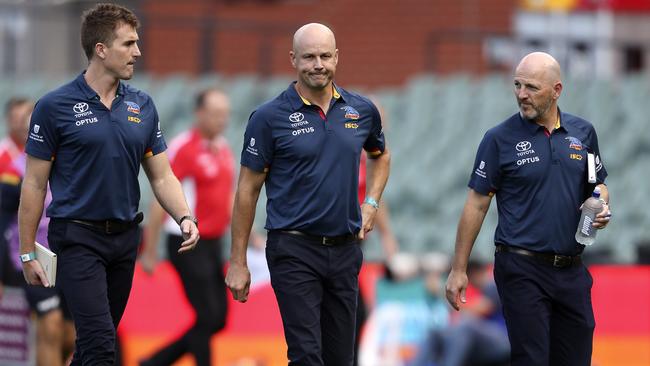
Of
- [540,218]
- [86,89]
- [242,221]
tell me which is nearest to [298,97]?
[242,221]

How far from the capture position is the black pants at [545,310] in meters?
7.80

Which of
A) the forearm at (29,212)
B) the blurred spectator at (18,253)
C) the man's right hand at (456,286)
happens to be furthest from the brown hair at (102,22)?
the blurred spectator at (18,253)

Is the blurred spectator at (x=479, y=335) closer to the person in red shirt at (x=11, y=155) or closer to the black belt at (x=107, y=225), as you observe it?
the person in red shirt at (x=11, y=155)

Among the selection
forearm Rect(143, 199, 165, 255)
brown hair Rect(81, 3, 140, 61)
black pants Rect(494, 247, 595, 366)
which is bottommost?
forearm Rect(143, 199, 165, 255)

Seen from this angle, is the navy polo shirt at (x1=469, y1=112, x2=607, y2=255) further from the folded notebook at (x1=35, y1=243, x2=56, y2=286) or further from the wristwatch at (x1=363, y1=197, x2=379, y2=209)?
the folded notebook at (x1=35, y1=243, x2=56, y2=286)

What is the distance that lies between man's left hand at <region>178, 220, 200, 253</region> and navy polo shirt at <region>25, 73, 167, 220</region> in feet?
1.10

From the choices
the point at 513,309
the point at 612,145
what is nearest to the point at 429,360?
the point at 513,309

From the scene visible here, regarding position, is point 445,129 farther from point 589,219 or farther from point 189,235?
point 189,235

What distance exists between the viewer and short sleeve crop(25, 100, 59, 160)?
7.70 meters

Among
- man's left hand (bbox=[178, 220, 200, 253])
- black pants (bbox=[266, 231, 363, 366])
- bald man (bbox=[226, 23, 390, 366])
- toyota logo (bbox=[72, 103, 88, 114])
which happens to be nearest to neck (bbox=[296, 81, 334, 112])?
bald man (bbox=[226, 23, 390, 366])

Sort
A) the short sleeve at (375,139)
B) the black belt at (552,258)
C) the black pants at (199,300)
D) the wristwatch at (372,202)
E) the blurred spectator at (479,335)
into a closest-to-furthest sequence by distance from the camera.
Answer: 1. the black belt at (552,258)
2. the short sleeve at (375,139)
3. the wristwatch at (372,202)
4. the black pants at (199,300)
5. the blurred spectator at (479,335)

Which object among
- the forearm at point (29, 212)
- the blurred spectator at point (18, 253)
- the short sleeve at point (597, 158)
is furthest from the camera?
the blurred spectator at point (18, 253)

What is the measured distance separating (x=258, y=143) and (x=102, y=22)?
3.77 ft

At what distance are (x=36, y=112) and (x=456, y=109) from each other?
38.8 ft
